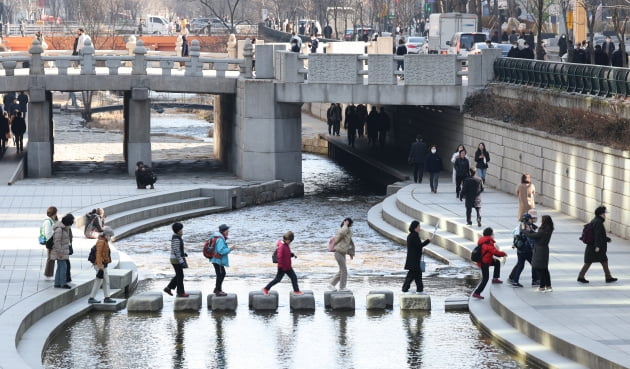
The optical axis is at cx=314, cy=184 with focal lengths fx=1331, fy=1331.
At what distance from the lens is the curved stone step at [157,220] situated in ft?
104

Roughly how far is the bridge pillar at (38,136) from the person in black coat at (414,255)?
73.4ft

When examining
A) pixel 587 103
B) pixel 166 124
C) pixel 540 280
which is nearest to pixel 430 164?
pixel 587 103

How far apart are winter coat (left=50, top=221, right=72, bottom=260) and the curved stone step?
27.2 feet

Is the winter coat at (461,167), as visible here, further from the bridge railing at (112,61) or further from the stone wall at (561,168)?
the bridge railing at (112,61)

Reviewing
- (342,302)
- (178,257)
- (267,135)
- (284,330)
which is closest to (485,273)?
(342,302)

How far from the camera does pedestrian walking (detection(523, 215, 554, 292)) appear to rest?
2147cm

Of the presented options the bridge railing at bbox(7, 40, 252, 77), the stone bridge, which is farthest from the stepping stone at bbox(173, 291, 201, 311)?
the bridge railing at bbox(7, 40, 252, 77)

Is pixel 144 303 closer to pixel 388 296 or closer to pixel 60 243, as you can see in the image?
pixel 60 243

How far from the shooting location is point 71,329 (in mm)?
20844

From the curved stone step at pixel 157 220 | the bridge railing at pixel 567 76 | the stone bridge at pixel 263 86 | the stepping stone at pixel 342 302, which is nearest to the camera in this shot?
the stepping stone at pixel 342 302

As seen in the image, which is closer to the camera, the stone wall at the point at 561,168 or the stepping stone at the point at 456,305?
the stepping stone at the point at 456,305

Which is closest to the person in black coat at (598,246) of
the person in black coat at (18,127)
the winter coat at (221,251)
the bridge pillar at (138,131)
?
the winter coat at (221,251)

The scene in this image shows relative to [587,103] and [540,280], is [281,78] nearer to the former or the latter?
[587,103]

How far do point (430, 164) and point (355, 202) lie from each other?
528cm
